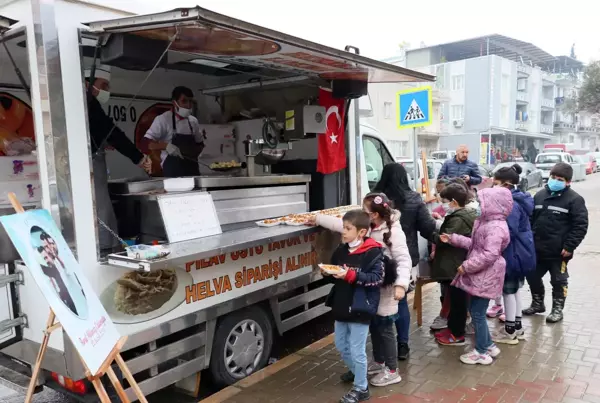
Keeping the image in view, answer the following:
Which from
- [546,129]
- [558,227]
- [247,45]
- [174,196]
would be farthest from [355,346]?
[546,129]

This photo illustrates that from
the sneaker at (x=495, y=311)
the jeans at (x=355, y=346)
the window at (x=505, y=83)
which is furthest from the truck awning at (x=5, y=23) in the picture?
the window at (x=505, y=83)

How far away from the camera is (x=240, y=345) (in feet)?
12.7

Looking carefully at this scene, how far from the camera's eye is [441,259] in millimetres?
4289

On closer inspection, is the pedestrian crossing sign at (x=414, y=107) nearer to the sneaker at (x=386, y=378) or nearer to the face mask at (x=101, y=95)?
the sneaker at (x=386, y=378)

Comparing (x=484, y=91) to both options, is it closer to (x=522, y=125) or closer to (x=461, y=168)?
(x=522, y=125)

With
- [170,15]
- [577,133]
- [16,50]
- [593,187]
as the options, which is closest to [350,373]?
[170,15]

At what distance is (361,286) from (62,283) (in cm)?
183

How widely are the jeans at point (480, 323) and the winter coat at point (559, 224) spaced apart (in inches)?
52.8

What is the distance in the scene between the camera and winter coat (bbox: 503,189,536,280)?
437 centimetres

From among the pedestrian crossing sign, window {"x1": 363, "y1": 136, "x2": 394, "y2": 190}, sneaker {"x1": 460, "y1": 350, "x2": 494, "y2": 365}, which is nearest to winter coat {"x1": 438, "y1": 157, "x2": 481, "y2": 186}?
the pedestrian crossing sign

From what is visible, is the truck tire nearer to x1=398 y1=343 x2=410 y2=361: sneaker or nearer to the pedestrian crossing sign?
x1=398 y1=343 x2=410 y2=361: sneaker

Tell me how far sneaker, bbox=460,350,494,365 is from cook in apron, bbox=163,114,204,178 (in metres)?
3.39

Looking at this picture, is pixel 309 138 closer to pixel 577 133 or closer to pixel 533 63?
pixel 533 63

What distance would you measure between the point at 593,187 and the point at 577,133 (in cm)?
4114
